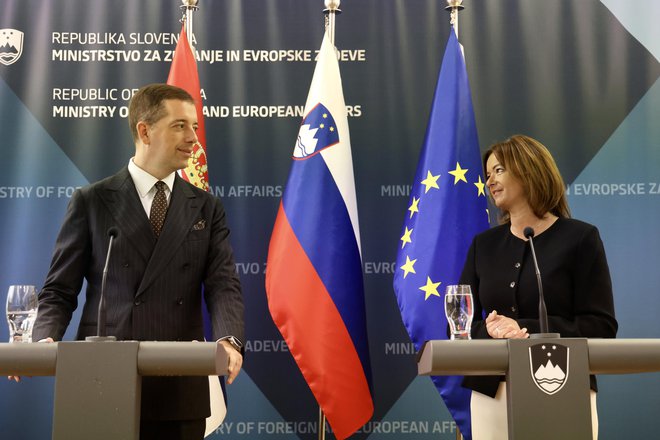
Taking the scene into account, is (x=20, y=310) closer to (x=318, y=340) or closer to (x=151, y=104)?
(x=151, y=104)

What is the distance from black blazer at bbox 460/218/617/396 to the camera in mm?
2555

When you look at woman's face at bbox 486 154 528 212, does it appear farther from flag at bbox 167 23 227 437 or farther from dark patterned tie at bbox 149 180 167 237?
flag at bbox 167 23 227 437

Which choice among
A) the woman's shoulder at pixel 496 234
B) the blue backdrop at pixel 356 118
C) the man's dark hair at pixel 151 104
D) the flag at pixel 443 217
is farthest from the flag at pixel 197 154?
the woman's shoulder at pixel 496 234

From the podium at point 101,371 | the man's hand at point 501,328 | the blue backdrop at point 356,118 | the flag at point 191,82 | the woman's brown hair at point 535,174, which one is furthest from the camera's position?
the blue backdrop at point 356,118

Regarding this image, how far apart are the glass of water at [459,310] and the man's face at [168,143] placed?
3.33ft

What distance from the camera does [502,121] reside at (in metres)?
4.54

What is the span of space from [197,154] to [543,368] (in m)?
2.53

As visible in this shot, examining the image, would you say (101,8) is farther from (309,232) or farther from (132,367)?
(132,367)

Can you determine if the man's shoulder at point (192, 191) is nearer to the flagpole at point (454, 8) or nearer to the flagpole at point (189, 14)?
the flagpole at point (189, 14)

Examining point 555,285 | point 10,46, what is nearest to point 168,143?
point 555,285

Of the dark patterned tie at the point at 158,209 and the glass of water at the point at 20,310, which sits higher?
the dark patterned tie at the point at 158,209

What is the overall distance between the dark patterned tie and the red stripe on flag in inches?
52.6

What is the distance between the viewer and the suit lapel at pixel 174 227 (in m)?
2.42

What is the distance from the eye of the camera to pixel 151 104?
2.64 meters
